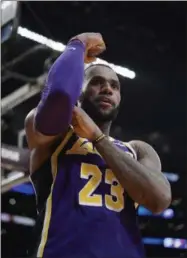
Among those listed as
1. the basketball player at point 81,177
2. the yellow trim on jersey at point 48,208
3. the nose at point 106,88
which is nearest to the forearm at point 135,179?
the basketball player at point 81,177

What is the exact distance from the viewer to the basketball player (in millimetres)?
2008

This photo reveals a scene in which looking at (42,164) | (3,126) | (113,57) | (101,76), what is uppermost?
(113,57)

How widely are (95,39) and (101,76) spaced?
241 millimetres

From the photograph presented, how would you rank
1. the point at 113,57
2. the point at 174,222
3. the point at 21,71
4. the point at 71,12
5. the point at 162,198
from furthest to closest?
the point at 174,222, the point at 113,57, the point at 71,12, the point at 21,71, the point at 162,198

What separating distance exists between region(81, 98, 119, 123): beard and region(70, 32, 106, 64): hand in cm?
18

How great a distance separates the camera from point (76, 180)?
220cm

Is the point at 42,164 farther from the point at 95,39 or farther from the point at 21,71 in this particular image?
the point at 21,71

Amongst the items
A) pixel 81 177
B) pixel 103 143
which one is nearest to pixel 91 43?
pixel 103 143

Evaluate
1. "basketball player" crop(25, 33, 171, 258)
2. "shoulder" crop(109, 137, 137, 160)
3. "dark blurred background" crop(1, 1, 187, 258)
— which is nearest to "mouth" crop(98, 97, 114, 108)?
"basketball player" crop(25, 33, 171, 258)

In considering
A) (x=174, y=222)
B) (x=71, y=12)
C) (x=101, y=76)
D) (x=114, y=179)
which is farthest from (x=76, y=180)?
(x=174, y=222)

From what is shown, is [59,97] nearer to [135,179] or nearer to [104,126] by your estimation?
[135,179]

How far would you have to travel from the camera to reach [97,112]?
94.1 inches

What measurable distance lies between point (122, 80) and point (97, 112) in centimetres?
551

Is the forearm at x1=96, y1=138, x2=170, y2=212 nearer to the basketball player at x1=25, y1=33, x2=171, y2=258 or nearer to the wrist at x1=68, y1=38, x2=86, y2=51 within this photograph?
the basketball player at x1=25, y1=33, x2=171, y2=258
